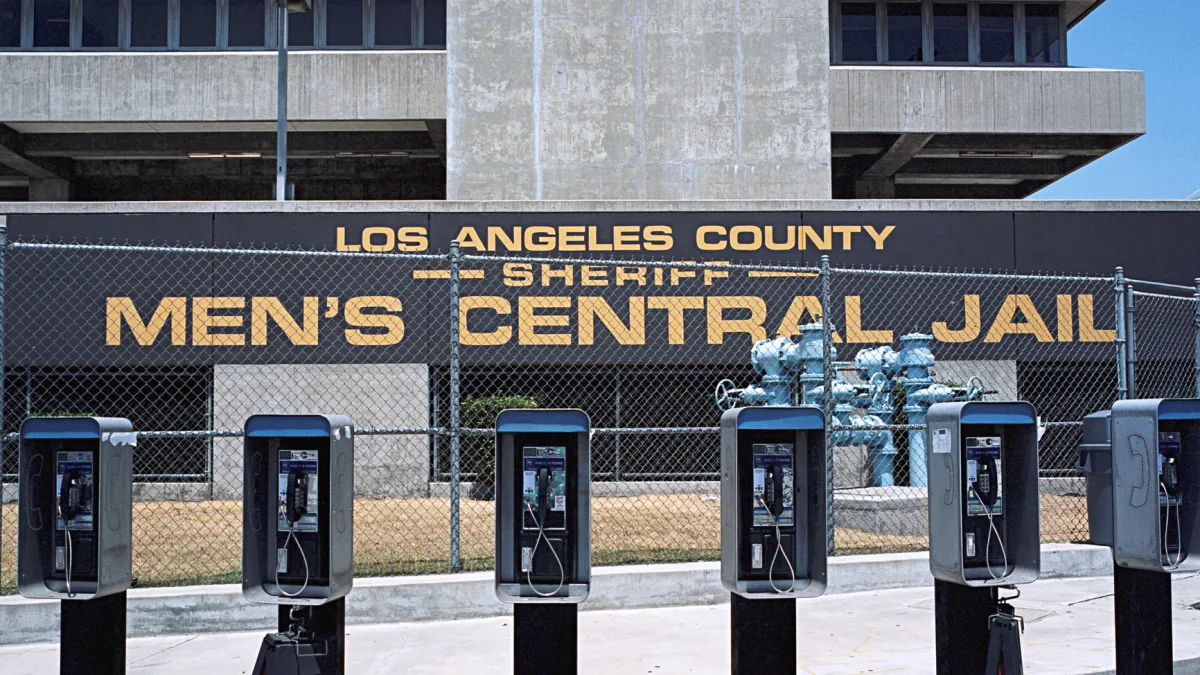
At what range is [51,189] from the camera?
1069 inches

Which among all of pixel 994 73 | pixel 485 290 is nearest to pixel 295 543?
pixel 485 290

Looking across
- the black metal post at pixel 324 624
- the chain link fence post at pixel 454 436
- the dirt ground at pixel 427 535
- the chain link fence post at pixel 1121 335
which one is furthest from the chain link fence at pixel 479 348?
the black metal post at pixel 324 624

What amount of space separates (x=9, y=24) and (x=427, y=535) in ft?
58.3

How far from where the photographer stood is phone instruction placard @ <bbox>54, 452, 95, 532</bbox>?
19.6 ft

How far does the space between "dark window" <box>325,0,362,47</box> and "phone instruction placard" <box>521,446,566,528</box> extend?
19.3 meters

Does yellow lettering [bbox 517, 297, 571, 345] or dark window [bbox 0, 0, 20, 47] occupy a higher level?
dark window [bbox 0, 0, 20, 47]

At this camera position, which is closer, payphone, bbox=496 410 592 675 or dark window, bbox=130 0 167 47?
payphone, bbox=496 410 592 675

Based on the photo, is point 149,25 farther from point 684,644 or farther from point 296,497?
point 296,497

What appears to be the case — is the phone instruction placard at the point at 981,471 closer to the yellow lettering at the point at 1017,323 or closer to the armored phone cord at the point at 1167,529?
the armored phone cord at the point at 1167,529

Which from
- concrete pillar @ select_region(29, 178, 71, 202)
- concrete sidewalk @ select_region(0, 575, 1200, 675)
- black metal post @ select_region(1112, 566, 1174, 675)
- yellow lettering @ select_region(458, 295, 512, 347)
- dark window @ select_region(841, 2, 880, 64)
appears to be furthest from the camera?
concrete pillar @ select_region(29, 178, 71, 202)

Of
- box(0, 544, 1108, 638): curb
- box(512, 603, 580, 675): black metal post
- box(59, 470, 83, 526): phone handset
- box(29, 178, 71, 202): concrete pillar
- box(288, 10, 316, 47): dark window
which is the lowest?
box(0, 544, 1108, 638): curb

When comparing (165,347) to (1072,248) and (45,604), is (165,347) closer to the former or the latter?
(45,604)

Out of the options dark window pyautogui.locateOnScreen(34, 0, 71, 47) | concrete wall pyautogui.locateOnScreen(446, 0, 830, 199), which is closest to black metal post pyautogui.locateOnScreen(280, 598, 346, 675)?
concrete wall pyautogui.locateOnScreen(446, 0, 830, 199)

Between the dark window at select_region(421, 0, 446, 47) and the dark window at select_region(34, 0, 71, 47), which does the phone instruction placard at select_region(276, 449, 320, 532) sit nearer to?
the dark window at select_region(421, 0, 446, 47)
